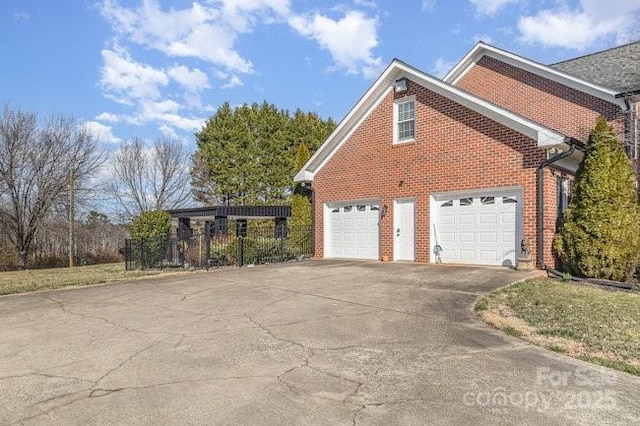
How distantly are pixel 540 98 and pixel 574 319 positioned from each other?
1188 centimetres

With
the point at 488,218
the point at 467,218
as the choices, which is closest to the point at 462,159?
the point at 467,218

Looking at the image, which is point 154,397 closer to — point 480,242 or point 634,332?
point 634,332

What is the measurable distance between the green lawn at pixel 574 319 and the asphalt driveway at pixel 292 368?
330 millimetres

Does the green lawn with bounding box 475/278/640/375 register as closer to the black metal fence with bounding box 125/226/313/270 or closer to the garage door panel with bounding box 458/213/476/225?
the garage door panel with bounding box 458/213/476/225

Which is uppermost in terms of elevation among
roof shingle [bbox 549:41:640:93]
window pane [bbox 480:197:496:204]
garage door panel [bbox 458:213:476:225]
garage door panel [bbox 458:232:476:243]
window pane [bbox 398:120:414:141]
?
roof shingle [bbox 549:41:640:93]

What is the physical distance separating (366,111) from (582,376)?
12220 millimetres

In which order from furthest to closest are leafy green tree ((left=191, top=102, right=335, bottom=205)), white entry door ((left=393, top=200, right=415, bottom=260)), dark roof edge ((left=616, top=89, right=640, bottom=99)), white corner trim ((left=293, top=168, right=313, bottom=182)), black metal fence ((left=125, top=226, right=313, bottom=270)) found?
1. leafy green tree ((left=191, top=102, right=335, bottom=205))
2. white corner trim ((left=293, top=168, right=313, bottom=182))
3. black metal fence ((left=125, top=226, right=313, bottom=270))
4. white entry door ((left=393, top=200, right=415, bottom=260))
5. dark roof edge ((left=616, top=89, right=640, bottom=99))

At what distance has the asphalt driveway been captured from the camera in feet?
11.3

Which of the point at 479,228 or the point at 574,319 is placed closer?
the point at 574,319

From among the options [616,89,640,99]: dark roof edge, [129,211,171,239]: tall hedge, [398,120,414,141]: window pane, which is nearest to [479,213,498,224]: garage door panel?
[398,120,414,141]: window pane

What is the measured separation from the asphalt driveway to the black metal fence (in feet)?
23.8

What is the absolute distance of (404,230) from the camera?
13883mm

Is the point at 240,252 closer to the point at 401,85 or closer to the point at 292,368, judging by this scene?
the point at 401,85

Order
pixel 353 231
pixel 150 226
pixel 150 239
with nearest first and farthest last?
1. pixel 353 231
2. pixel 150 239
3. pixel 150 226
